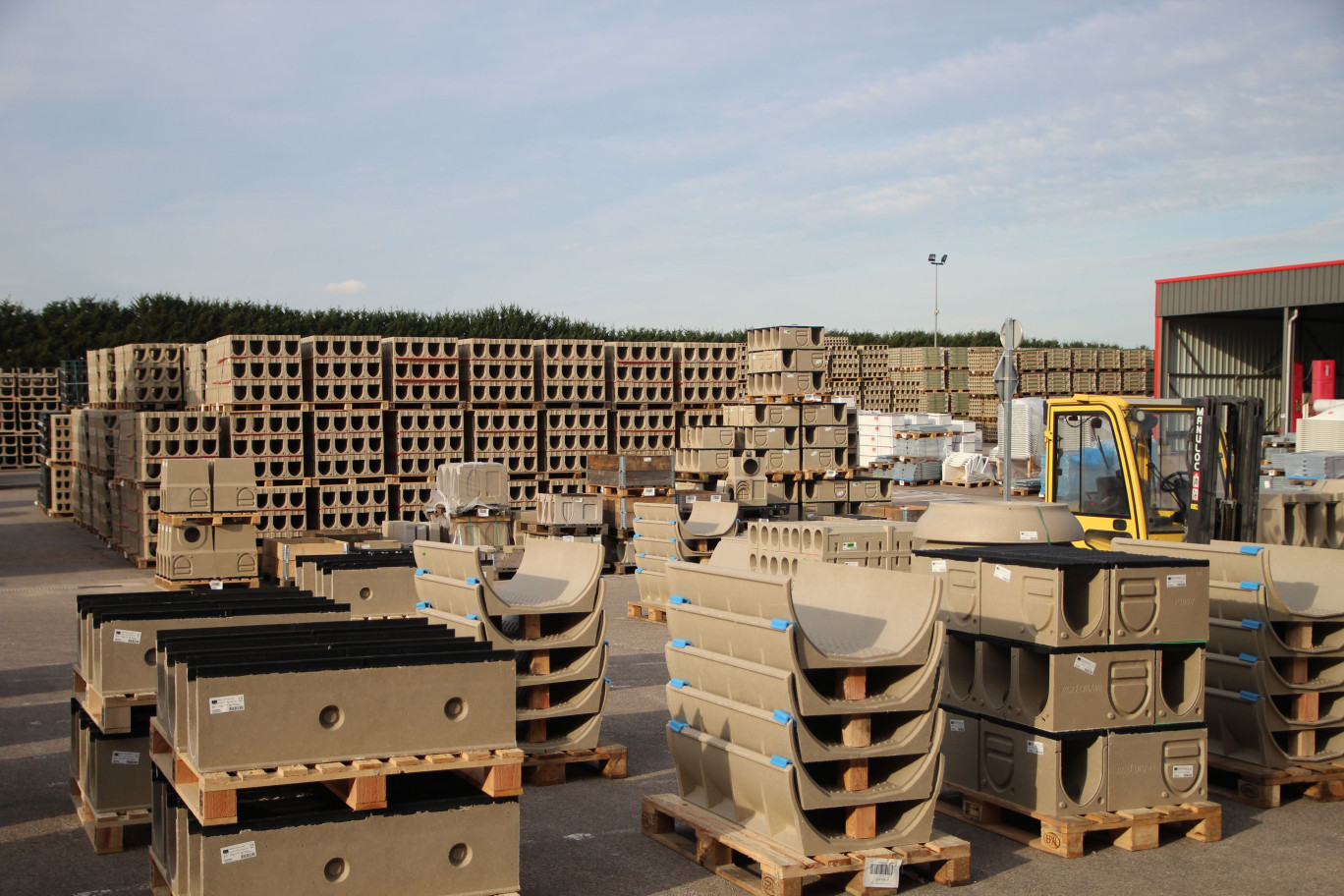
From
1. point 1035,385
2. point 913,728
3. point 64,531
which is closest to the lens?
point 913,728

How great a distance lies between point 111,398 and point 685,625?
20674mm

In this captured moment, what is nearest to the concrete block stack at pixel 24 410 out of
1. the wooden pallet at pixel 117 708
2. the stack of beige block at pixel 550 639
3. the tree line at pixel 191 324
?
the tree line at pixel 191 324

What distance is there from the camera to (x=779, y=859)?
5258 mm

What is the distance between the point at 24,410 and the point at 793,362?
109ft

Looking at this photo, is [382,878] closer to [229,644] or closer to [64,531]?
[229,644]

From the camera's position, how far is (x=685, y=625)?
636 centimetres

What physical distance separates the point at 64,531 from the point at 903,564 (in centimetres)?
1914

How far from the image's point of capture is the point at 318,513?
677 inches

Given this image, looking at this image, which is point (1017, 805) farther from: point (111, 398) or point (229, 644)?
point (111, 398)

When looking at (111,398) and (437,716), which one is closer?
(437,716)

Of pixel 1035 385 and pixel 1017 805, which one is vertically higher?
pixel 1035 385

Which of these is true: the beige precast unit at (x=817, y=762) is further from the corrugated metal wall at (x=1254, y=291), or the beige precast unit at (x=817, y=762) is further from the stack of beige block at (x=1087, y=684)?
the corrugated metal wall at (x=1254, y=291)

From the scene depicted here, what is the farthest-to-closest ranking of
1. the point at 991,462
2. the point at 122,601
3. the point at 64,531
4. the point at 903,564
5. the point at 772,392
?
1. the point at 991,462
2. the point at 64,531
3. the point at 772,392
4. the point at 903,564
5. the point at 122,601

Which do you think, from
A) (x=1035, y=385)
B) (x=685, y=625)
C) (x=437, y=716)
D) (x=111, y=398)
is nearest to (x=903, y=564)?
(x=685, y=625)
